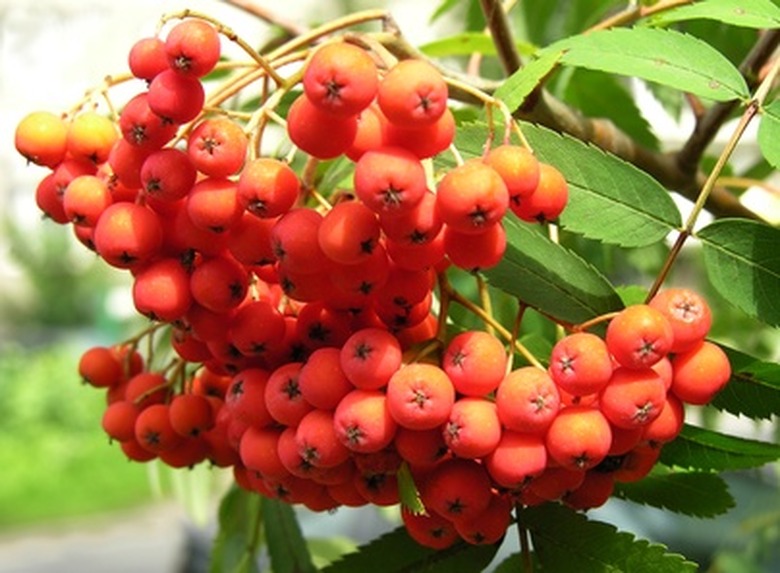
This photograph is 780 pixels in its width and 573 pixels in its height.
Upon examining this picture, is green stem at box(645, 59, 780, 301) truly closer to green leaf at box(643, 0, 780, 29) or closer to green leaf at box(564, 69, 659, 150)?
green leaf at box(643, 0, 780, 29)

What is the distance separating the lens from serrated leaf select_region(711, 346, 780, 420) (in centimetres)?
64

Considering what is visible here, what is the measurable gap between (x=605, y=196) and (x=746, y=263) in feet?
0.30

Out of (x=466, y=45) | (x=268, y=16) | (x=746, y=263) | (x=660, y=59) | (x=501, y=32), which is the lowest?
(x=746, y=263)

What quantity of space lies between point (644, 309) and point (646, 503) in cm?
21

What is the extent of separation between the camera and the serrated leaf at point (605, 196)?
638mm

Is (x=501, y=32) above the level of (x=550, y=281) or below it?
above

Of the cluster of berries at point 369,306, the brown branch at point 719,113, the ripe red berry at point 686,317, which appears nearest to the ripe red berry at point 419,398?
the cluster of berries at point 369,306

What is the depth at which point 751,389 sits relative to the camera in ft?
2.12

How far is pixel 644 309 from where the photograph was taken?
0.56 metres

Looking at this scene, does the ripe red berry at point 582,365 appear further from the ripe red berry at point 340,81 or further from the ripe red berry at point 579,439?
the ripe red berry at point 340,81

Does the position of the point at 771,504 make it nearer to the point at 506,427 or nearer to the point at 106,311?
the point at 506,427

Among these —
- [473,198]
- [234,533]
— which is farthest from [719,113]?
[234,533]

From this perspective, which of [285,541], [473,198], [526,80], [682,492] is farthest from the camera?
[285,541]

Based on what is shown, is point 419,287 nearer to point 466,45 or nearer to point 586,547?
point 586,547
